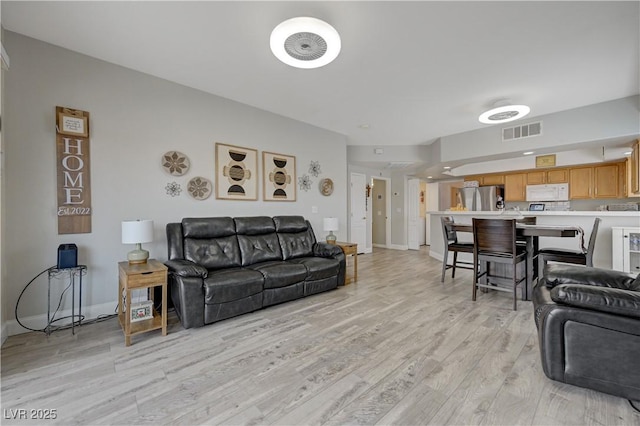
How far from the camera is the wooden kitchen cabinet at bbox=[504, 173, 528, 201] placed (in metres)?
6.00

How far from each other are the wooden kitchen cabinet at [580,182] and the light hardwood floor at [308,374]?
411 cm

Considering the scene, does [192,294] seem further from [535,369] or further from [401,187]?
[401,187]

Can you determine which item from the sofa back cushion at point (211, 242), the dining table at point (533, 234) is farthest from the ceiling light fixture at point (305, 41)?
the dining table at point (533, 234)

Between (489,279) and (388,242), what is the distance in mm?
4211

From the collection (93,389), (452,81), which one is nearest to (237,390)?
(93,389)

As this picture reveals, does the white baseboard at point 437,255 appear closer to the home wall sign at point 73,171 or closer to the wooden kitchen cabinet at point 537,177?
the wooden kitchen cabinet at point 537,177

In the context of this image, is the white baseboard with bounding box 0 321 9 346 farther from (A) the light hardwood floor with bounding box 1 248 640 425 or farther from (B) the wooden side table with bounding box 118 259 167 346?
(B) the wooden side table with bounding box 118 259 167 346

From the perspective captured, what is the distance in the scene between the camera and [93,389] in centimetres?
166

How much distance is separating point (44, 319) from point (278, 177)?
3092mm

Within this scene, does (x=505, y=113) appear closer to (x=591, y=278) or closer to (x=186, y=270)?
(x=591, y=278)

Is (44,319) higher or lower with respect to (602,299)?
lower

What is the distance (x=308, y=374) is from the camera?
182cm

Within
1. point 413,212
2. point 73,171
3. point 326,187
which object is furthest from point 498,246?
point 73,171

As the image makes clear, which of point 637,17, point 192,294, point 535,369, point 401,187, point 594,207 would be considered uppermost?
point 637,17
